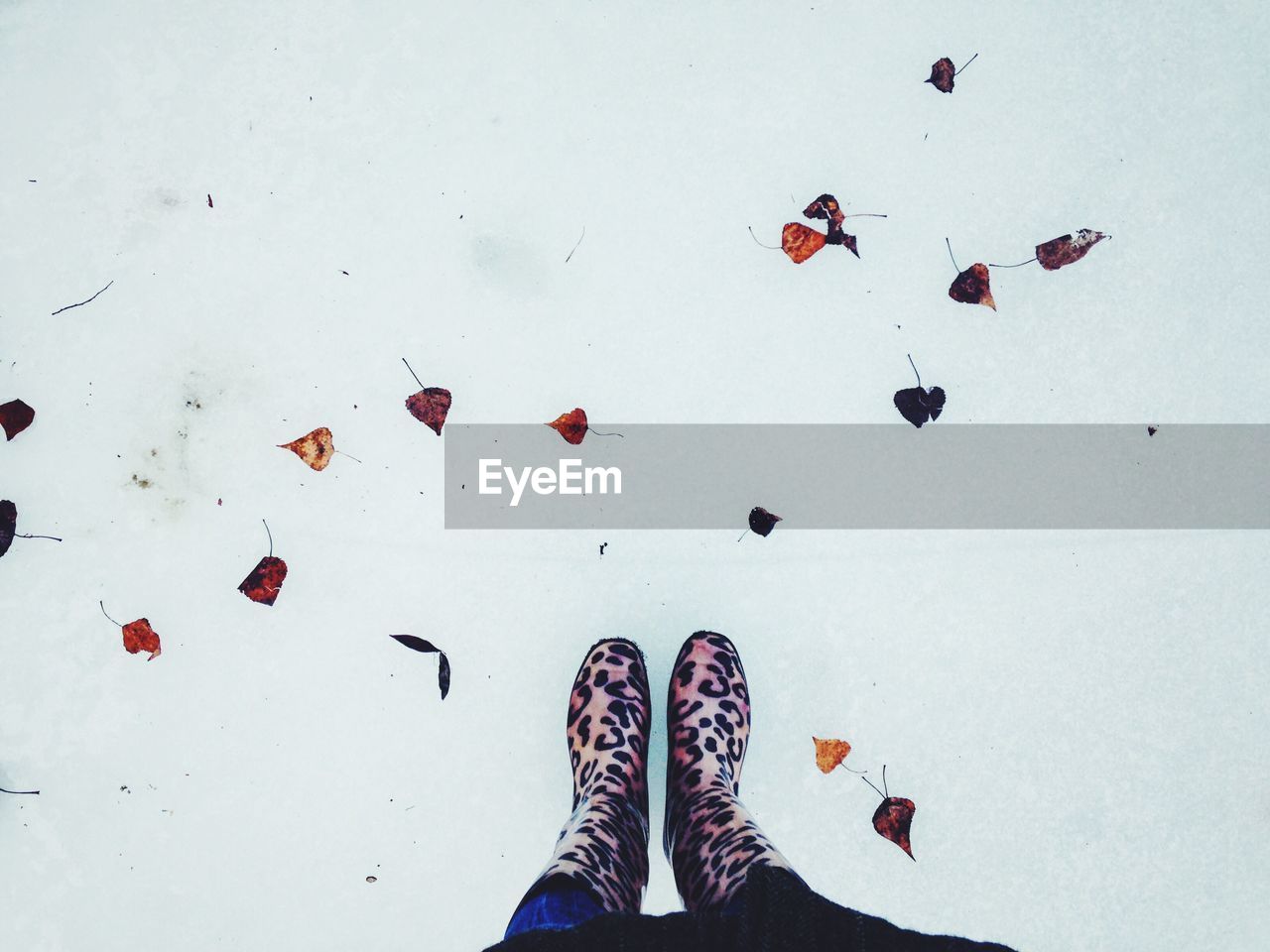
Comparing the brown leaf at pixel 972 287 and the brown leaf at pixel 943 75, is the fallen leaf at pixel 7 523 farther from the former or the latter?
the brown leaf at pixel 943 75

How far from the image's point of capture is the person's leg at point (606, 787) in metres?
1.14

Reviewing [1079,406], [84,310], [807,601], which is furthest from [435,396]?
[1079,406]

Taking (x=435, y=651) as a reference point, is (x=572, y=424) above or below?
above

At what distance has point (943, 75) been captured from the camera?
150 centimetres

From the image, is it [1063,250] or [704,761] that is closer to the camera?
[704,761]

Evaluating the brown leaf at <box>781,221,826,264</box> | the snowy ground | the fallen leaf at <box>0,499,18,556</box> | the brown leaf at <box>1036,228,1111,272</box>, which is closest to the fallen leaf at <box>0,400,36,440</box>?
the snowy ground

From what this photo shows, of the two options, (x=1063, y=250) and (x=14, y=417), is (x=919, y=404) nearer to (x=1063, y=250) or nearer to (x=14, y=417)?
(x=1063, y=250)

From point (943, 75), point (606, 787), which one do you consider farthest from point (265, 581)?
point (943, 75)

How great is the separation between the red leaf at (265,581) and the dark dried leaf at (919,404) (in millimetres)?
1212

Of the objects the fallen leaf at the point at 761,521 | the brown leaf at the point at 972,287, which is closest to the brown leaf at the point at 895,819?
the fallen leaf at the point at 761,521

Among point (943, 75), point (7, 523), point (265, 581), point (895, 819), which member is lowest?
point (895, 819)

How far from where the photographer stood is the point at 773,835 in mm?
1452

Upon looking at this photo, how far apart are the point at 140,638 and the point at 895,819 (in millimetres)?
1451

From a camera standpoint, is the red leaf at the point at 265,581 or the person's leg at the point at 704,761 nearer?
the person's leg at the point at 704,761
